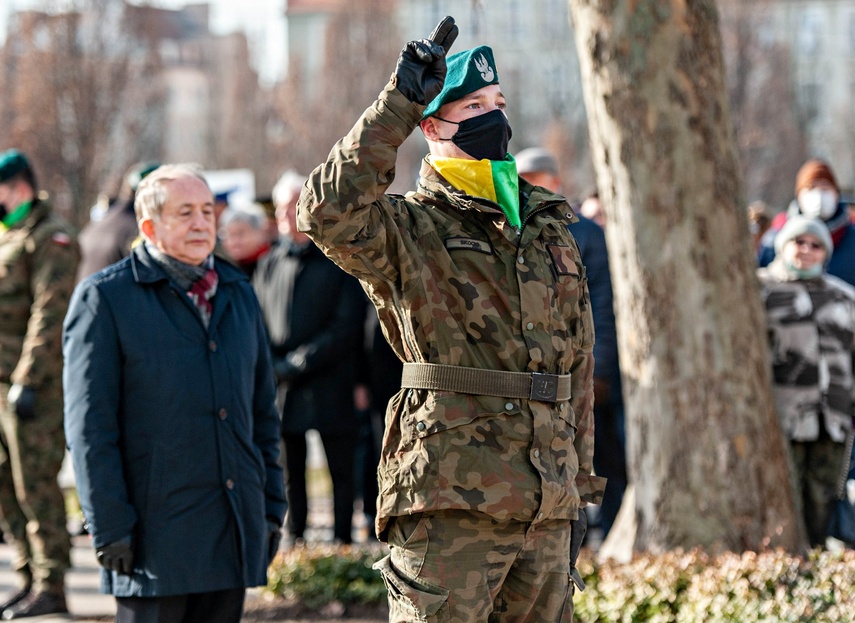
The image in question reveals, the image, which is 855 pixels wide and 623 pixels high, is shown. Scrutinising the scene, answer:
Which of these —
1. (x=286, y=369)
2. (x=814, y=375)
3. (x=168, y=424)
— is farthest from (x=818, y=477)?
(x=168, y=424)

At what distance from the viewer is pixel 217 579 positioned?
4512mm

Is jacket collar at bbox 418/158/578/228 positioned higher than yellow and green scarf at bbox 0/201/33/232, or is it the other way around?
yellow and green scarf at bbox 0/201/33/232

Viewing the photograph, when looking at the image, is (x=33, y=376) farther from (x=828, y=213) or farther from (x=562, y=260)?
(x=828, y=213)

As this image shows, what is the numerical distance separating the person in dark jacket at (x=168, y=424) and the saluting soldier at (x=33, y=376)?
2088mm

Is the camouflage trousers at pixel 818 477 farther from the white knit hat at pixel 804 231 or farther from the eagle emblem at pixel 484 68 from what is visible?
the eagle emblem at pixel 484 68

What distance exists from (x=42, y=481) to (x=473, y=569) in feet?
12.7

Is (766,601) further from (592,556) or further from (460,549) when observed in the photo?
(460,549)

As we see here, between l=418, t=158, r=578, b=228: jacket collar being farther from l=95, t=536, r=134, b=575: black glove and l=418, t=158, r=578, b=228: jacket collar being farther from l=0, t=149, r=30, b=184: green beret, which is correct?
l=0, t=149, r=30, b=184: green beret

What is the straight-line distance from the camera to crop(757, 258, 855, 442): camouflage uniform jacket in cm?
702

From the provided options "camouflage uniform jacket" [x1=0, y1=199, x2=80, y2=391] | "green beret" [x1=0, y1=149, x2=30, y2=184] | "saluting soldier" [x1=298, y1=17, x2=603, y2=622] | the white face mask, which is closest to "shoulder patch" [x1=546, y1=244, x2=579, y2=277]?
"saluting soldier" [x1=298, y1=17, x2=603, y2=622]

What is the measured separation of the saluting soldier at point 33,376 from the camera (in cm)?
664

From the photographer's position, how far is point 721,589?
222 inches

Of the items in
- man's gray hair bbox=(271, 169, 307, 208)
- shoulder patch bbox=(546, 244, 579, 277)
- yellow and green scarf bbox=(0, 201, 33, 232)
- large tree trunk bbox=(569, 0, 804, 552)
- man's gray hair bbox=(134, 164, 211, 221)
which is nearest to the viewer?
shoulder patch bbox=(546, 244, 579, 277)

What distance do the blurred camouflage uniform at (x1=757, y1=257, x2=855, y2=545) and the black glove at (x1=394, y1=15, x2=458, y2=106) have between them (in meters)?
4.11
